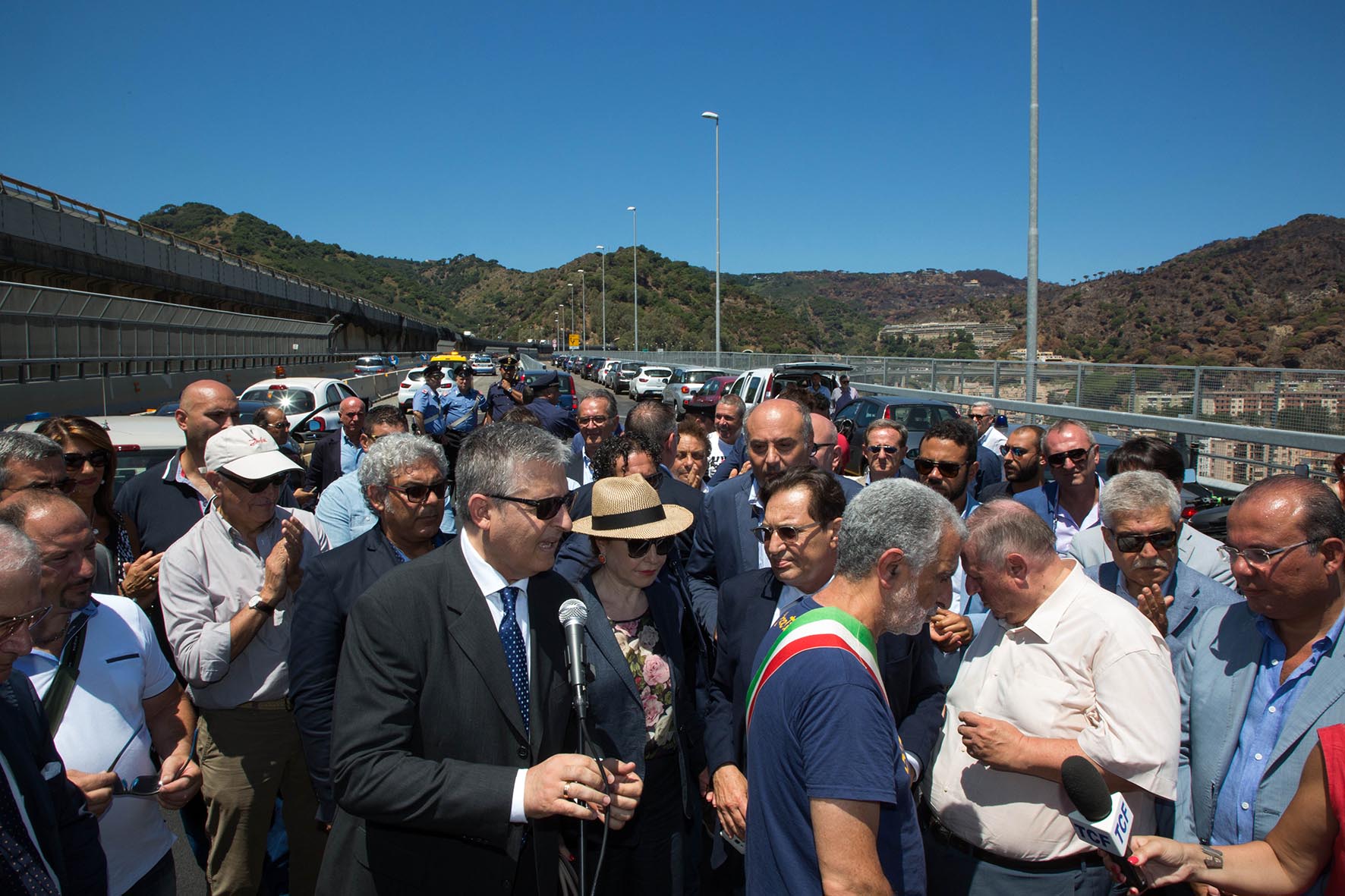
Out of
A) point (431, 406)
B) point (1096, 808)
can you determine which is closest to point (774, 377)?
point (431, 406)

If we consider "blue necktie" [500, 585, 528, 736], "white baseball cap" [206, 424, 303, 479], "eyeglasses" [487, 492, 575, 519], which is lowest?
"blue necktie" [500, 585, 528, 736]

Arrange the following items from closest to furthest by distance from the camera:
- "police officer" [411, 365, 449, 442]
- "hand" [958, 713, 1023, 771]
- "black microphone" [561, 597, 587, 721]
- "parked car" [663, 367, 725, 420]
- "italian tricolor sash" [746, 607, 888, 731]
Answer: "italian tricolor sash" [746, 607, 888, 731] → "black microphone" [561, 597, 587, 721] → "hand" [958, 713, 1023, 771] → "police officer" [411, 365, 449, 442] → "parked car" [663, 367, 725, 420]

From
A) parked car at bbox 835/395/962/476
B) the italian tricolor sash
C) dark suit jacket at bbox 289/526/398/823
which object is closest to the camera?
the italian tricolor sash

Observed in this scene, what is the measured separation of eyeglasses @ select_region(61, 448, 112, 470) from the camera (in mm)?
4254

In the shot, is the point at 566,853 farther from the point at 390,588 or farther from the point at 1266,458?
the point at 1266,458

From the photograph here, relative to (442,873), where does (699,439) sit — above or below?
above

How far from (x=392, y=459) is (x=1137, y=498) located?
3211mm

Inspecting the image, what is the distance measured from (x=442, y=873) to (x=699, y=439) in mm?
4700

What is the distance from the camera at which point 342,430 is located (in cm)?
785

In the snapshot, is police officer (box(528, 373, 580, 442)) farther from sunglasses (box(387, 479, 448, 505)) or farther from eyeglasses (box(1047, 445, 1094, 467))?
sunglasses (box(387, 479, 448, 505))

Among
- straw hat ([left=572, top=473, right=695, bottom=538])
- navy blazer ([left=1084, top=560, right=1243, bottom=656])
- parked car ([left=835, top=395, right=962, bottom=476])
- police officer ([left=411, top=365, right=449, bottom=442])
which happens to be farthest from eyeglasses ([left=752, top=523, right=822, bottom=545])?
parked car ([left=835, top=395, right=962, bottom=476])

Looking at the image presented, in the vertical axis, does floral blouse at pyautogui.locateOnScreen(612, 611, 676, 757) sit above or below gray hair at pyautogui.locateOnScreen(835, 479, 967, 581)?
below

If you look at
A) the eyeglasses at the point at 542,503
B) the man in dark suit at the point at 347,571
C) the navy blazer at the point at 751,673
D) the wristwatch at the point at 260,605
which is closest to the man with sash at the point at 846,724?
the navy blazer at the point at 751,673

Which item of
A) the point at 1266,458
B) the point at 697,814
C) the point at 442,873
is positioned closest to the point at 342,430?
the point at 697,814
